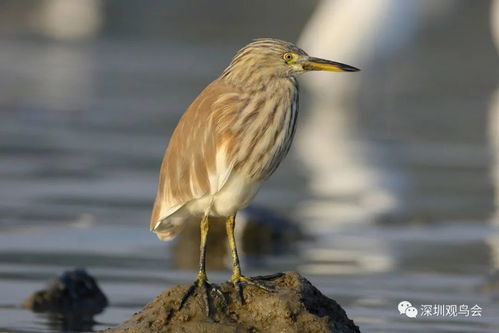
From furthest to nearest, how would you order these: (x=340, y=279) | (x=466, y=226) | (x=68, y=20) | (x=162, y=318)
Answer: (x=68, y=20), (x=466, y=226), (x=340, y=279), (x=162, y=318)

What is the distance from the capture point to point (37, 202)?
9.91 metres

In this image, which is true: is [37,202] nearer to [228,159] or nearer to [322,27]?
[228,159]

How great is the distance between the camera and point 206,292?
17.8 ft

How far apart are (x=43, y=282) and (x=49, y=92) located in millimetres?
9404

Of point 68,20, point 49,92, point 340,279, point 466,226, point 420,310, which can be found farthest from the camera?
point 68,20

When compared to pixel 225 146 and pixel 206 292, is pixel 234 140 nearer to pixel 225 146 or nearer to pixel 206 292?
pixel 225 146

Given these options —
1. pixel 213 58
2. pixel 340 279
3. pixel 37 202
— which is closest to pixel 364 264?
pixel 340 279

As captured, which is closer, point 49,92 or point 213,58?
point 49,92

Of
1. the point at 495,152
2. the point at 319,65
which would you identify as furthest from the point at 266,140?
the point at 495,152

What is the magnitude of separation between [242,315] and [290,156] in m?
7.08

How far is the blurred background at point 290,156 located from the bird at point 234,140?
1223 millimetres

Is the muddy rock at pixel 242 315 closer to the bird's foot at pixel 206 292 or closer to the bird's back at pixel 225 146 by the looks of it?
the bird's foot at pixel 206 292

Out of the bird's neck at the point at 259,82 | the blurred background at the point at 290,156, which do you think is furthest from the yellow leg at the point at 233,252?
the blurred background at the point at 290,156

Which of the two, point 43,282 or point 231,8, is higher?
point 231,8
